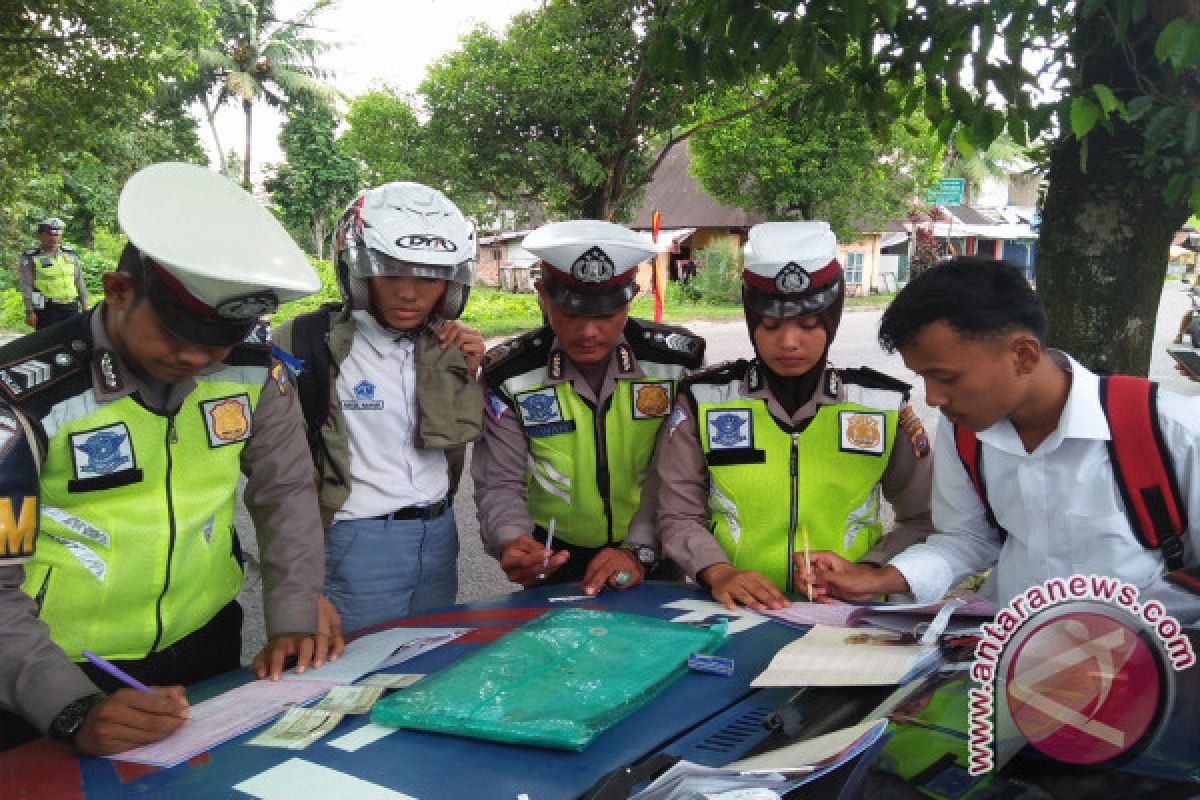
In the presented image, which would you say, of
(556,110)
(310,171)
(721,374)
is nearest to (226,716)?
(721,374)

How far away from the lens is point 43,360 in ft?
5.10

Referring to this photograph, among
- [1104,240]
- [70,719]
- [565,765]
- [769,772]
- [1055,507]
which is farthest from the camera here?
[1104,240]

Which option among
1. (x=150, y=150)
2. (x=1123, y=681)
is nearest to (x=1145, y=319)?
(x=1123, y=681)

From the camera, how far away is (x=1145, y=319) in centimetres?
279

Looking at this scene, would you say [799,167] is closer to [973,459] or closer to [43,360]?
[973,459]

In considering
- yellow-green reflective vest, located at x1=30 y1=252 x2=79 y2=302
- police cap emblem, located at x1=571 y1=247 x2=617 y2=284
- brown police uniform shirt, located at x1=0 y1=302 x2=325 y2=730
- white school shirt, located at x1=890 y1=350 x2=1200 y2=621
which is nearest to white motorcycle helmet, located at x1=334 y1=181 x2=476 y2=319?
police cap emblem, located at x1=571 y1=247 x2=617 y2=284

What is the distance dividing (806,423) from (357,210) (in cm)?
130

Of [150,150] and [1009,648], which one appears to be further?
[150,150]

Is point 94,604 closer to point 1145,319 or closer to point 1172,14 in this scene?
point 1172,14

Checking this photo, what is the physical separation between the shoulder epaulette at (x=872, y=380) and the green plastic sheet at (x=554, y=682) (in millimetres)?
847

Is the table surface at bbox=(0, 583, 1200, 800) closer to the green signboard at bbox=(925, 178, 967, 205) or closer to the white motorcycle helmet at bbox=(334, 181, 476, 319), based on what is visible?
the white motorcycle helmet at bbox=(334, 181, 476, 319)

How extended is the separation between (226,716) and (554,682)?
554 millimetres

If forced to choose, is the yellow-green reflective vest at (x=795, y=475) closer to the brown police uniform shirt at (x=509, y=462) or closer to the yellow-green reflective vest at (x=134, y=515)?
the brown police uniform shirt at (x=509, y=462)

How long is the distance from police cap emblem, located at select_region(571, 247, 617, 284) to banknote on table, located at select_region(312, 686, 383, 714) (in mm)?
1193
